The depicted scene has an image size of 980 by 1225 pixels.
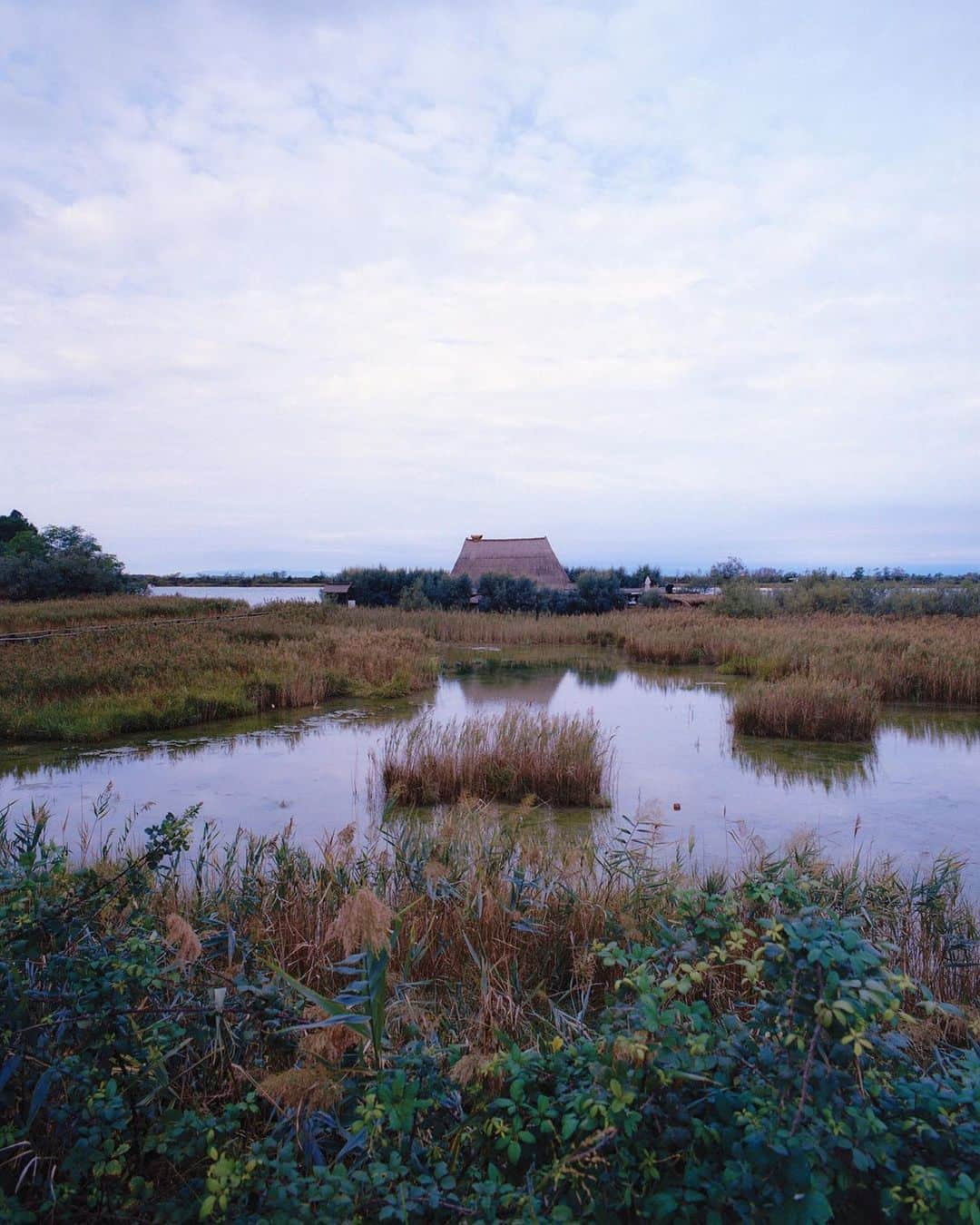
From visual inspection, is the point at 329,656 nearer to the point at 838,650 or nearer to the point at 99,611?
the point at 838,650

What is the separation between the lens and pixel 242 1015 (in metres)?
2.40

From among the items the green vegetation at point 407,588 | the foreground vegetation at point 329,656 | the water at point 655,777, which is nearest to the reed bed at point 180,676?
the foreground vegetation at point 329,656

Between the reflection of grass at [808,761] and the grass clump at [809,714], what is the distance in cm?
30

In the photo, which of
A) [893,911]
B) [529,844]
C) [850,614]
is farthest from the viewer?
[850,614]

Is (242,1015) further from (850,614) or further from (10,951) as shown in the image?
(850,614)

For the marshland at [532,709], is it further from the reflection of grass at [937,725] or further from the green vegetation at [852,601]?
the green vegetation at [852,601]

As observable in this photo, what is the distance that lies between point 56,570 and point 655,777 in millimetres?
27864

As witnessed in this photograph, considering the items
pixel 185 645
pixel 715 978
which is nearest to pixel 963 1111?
pixel 715 978

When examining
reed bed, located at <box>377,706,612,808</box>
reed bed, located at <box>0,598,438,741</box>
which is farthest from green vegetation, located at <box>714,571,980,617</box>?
reed bed, located at <box>377,706,612,808</box>

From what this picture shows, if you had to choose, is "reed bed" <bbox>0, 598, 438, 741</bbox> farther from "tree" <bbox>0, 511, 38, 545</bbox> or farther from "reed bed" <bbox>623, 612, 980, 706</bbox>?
"tree" <bbox>0, 511, 38, 545</bbox>

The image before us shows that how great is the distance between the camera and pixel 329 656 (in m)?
15.6

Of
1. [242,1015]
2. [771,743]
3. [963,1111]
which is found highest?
[963,1111]

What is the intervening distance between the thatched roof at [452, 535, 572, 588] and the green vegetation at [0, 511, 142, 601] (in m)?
13.8

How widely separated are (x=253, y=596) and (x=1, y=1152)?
35.3 m
